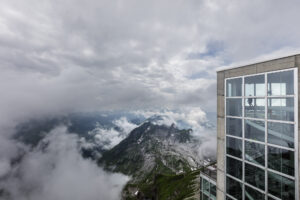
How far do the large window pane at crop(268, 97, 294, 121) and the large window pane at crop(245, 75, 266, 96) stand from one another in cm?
114

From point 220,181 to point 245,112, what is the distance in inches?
380

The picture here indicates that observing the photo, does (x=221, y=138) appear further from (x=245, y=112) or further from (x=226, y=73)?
(x=226, y=73)

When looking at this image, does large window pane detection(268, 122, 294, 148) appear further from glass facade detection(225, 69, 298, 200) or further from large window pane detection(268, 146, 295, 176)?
large window pane detection(268, 146, 295, 176)

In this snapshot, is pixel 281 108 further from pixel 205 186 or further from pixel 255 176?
pixel 205 186

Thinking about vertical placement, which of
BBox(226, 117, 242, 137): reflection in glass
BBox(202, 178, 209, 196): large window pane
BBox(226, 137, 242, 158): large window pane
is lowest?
BBox(202, 178, 209, 196): large window pane

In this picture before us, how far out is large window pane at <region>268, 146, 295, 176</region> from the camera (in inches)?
483

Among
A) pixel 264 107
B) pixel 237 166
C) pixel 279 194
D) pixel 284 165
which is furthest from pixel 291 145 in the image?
pixel 237 166

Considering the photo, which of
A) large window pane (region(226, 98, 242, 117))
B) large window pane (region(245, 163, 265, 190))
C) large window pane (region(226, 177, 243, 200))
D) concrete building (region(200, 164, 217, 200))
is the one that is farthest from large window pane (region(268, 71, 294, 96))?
concrete building (region(200, 164, 217, 200))

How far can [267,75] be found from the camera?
13.5 meters

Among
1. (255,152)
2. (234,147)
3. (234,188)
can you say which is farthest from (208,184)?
(255,152)

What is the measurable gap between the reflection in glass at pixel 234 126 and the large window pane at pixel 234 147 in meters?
0.71

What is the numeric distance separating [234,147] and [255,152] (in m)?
2.32

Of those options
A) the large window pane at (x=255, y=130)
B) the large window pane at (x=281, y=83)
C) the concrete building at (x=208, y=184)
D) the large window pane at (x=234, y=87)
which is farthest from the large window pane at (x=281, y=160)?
the concrete building at (x=208, y=184)

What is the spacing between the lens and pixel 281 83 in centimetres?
1266
